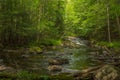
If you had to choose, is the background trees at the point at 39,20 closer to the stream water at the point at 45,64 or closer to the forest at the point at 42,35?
the forest at the point at 42,35

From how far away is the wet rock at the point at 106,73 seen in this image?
13664mm

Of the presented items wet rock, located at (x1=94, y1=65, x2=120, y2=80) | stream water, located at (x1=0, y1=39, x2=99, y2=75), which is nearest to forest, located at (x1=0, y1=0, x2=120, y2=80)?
stream water, located at (x1=0, y1=39, x2=99, y2=75)

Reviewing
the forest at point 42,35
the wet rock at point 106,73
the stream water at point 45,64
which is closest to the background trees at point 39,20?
the forest at point 42,35

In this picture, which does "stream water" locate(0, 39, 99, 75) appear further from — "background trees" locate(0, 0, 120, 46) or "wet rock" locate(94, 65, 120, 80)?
"background trees" locate(0, 0, 120, 46)

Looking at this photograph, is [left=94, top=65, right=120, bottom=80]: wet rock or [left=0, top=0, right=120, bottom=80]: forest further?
[left=0, top=0, right=120, bottom=80]: forest

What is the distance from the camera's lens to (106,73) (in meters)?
14.0

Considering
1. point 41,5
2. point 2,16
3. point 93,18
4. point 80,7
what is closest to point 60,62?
point 2,16

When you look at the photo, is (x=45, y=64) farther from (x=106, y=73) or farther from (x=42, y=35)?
(x=42, y=35)

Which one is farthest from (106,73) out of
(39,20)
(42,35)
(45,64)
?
(42,35)

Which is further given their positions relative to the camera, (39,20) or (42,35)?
(42,35)

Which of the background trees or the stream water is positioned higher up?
the background trees

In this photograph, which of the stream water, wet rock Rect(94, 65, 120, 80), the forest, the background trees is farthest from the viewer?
the background trees

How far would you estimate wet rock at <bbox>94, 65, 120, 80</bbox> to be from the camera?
44.8 feet

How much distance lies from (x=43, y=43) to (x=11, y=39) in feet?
21.8
